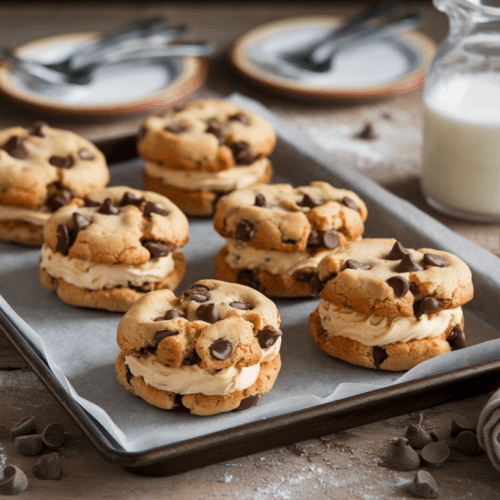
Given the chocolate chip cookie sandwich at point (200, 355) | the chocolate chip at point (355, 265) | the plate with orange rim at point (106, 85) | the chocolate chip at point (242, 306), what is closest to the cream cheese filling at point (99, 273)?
Result: the chocolate chip cookie sandwich at point (200, 355)

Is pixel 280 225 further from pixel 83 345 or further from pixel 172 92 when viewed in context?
pixel 172 92

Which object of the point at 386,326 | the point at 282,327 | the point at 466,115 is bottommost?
the point at 282,327

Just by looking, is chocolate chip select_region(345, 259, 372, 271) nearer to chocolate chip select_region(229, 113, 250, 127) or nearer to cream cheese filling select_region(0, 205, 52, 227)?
chocolate chip select_region(229, 113, 250, 127)

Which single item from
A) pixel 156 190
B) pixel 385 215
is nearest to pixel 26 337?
pixel 156 190

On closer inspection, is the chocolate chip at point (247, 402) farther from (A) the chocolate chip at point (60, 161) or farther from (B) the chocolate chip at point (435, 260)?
(A) the chocolate chip at point (60, 161)

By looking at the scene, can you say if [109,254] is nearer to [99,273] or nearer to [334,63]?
[99,273]

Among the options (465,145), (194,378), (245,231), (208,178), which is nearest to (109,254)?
(245,231)
